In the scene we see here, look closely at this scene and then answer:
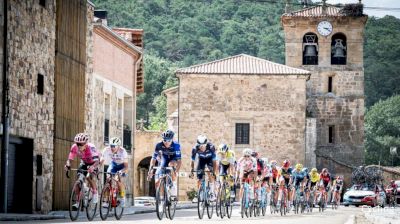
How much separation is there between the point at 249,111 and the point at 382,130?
63.1 meters

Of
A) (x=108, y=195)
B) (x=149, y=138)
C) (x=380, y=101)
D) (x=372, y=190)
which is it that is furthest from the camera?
(x=380, y=101)

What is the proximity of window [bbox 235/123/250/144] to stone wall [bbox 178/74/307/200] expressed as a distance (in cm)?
22

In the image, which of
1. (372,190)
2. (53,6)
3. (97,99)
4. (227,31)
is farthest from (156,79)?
(53,6)

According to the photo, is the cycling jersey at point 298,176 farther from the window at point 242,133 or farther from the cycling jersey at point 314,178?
the window at point 242,133

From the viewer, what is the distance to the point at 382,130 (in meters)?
128

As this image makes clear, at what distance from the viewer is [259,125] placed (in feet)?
222

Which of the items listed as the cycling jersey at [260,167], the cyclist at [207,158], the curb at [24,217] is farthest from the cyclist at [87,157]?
the cycling jersey at [260,167]

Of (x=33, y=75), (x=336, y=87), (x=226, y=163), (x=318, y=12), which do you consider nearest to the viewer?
(x=226, y=163)

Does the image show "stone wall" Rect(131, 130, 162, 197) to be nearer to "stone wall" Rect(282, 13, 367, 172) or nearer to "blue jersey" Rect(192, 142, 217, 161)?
"stone wall" Rect(282, 13, 367, 172)

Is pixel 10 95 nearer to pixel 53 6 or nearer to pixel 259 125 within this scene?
pixel 53 6

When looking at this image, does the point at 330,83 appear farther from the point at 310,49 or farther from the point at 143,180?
the point at 143,180

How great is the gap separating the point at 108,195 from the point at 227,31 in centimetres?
10642

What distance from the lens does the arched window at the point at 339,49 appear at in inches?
2985

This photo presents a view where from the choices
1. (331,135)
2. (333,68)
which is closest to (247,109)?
(333,68)
